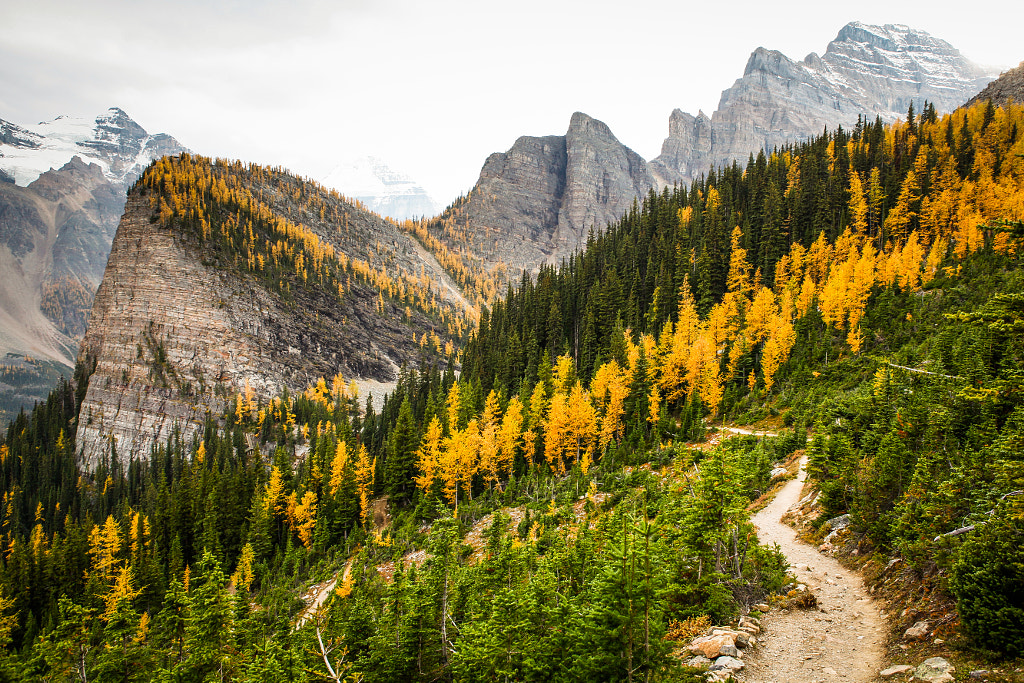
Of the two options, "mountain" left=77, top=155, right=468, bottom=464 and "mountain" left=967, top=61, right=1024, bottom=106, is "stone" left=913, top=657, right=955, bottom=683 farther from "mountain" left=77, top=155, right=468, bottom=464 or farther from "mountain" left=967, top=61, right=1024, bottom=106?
"mountain" left=77, top=155, right=468, bottom=464

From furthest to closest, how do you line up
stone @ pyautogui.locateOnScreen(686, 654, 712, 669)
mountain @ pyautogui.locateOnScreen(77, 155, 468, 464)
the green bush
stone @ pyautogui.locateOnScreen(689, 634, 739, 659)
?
1. mountain @ pyautogui.locateOnScreen(77, 155, 468, 464)
2. stone @ pyautogui.locateOnScreen(689, 634, 739, 659)
3. stone @ pyautogui.locateOnScreen(686, 654, 712, 669)
4. the green bush

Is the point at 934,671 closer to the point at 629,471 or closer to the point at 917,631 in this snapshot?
the point at 917,631

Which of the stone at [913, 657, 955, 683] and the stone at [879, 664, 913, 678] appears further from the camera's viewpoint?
the stone at [879, 664, 913, 678]

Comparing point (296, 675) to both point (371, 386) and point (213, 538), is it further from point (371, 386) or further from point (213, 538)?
point (371, 386)

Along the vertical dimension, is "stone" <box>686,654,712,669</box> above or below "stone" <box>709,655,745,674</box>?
below

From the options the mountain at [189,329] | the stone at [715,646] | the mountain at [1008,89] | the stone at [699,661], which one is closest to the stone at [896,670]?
the stone at [715,646]

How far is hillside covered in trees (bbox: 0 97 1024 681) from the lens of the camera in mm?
11859

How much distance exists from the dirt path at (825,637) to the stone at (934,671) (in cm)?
98

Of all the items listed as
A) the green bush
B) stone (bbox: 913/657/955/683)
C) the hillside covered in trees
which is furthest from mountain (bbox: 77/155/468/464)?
the green bush

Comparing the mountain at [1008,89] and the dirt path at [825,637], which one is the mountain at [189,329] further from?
the mountain at [1008,89]

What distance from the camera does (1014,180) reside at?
5859cm

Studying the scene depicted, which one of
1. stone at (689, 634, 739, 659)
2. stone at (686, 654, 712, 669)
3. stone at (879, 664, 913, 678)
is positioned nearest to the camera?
stone at (879, 664, 913, 678)

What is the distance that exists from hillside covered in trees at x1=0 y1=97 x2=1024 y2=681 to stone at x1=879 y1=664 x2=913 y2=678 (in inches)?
56.2

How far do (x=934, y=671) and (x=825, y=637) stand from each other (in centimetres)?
377
